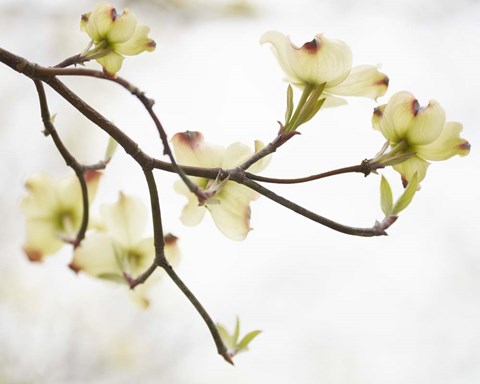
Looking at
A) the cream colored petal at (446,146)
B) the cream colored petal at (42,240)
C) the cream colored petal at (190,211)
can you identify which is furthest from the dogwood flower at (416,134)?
the cream colored petal at (42,240)

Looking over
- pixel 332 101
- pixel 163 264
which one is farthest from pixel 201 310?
pixel 332 101

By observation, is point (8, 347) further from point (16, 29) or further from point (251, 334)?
point (251, 334)

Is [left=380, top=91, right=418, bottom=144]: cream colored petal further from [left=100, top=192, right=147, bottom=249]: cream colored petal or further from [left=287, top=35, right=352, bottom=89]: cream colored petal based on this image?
[left=100, top=192, right=147, bottom=249]: cream colored petal

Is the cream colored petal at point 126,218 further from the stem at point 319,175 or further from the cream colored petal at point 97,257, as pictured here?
the stem at point 319,175

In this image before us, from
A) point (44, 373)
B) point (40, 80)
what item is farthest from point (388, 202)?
point (44, 373)

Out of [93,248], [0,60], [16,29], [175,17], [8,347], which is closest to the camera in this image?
[0,60]
